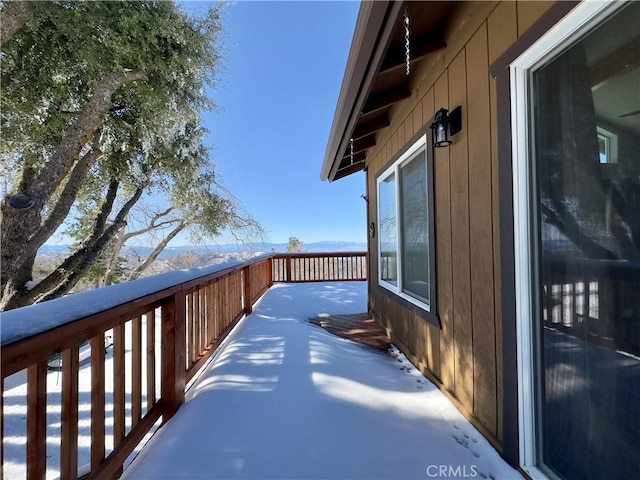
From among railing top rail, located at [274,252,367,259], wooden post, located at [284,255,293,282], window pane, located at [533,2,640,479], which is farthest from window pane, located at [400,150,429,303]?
wooden post, located at [284,255,293,282]

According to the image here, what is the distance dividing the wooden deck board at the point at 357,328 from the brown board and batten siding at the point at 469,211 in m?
0.85

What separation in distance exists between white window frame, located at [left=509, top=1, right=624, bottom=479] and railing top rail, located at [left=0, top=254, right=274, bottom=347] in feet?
6.44

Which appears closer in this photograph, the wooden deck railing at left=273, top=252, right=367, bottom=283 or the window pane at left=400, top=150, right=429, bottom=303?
the window pane at left=400, top=150, right=429, bottom=303

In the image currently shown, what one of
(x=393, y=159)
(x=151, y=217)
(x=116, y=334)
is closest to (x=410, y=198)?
(x=393, y=159)

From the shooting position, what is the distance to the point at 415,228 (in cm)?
281

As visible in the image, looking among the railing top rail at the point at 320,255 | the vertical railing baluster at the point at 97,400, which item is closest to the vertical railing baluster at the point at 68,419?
the vertical railing baluster at the point at 97,400

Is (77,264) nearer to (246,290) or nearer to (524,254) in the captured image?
(246,290)

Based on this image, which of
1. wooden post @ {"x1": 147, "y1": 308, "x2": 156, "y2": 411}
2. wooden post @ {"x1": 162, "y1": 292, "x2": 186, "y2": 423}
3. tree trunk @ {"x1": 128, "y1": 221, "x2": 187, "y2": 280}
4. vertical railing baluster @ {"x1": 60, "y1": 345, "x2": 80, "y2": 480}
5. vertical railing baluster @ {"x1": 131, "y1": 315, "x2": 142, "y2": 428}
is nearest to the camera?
vertical railing baluster @ {"x1": 60, "y1": 345, "x2": 80, "y2": 480}

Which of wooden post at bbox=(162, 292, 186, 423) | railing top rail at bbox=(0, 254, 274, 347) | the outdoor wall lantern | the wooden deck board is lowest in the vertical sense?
the wooden deck board

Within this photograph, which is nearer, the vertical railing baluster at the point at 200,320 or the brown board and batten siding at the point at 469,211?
the brown board and batten siding at the point at 469,211

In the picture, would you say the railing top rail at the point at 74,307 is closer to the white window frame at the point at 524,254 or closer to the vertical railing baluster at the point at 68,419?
the vertical railing baluster at the point at 68,419

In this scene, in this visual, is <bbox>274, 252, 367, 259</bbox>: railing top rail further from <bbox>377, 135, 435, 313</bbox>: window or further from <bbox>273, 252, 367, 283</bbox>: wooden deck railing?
<bbox>377, 135, 435, 313</bbox>: window

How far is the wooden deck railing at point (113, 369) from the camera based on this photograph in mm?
975

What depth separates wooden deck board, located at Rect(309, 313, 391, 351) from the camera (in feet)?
10.8
